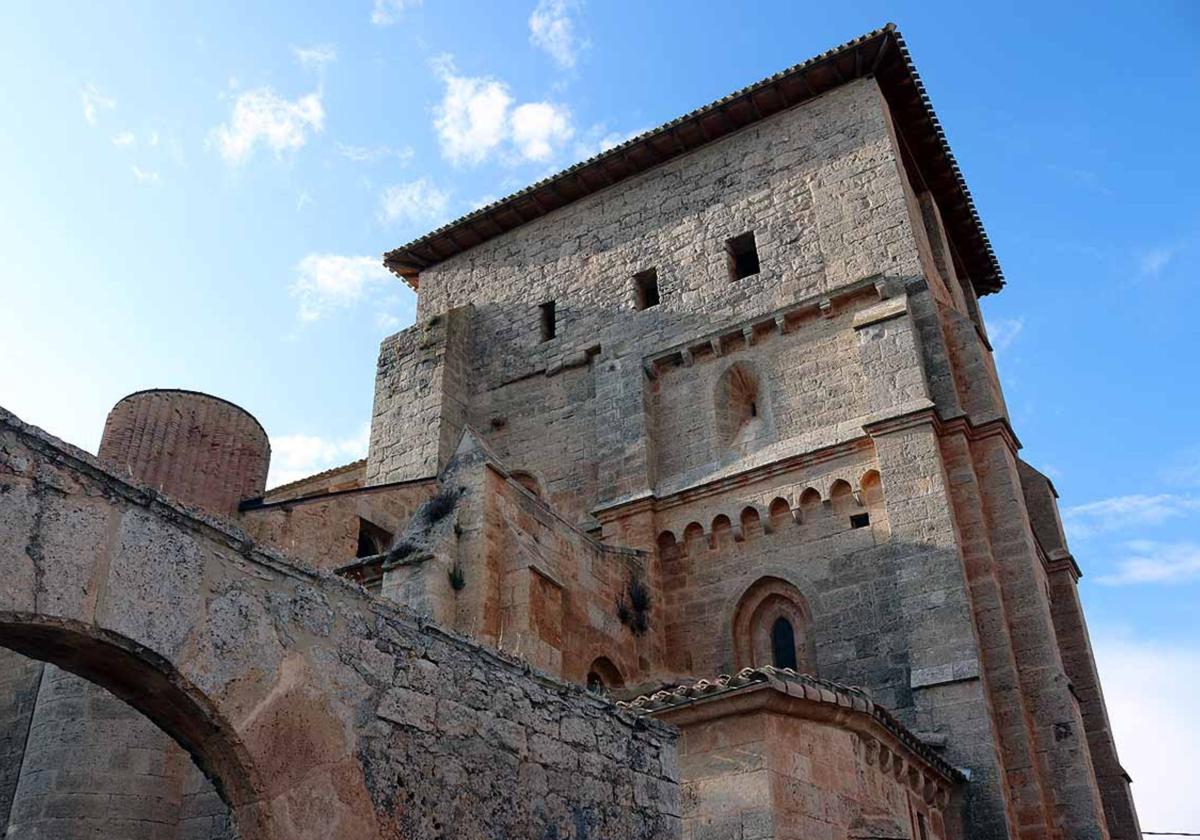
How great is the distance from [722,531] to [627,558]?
135 centimetres

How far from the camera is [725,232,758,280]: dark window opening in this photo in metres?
16.5

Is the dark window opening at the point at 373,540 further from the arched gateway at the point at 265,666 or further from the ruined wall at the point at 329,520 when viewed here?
the arched gateway at the point at 265,666

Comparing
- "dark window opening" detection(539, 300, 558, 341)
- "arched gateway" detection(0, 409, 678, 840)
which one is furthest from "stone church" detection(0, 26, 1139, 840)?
"dark window opening" detection(539, 300, 558, 341)

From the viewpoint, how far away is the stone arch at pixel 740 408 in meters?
14.6

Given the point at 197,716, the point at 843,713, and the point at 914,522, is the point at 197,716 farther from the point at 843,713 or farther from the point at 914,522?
the point at 914,522

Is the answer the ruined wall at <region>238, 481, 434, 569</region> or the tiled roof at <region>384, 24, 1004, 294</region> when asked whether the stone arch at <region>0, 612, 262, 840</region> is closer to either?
the ruined wall at <region>238, 481, 434, 569</region>

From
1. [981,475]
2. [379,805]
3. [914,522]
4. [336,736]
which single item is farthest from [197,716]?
[981,475]

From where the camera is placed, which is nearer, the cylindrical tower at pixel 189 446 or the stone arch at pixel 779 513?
the cylindrical tower at pixel 189 446

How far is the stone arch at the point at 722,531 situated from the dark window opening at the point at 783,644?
124cm

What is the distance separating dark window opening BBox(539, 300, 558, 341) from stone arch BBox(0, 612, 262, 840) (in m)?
14.2

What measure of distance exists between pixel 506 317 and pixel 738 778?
11.7 meters

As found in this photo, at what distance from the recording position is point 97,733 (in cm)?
824

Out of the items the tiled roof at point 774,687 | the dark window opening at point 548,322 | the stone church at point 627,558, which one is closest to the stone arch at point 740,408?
the stone church at point 627,558

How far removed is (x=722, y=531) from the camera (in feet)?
45.7
